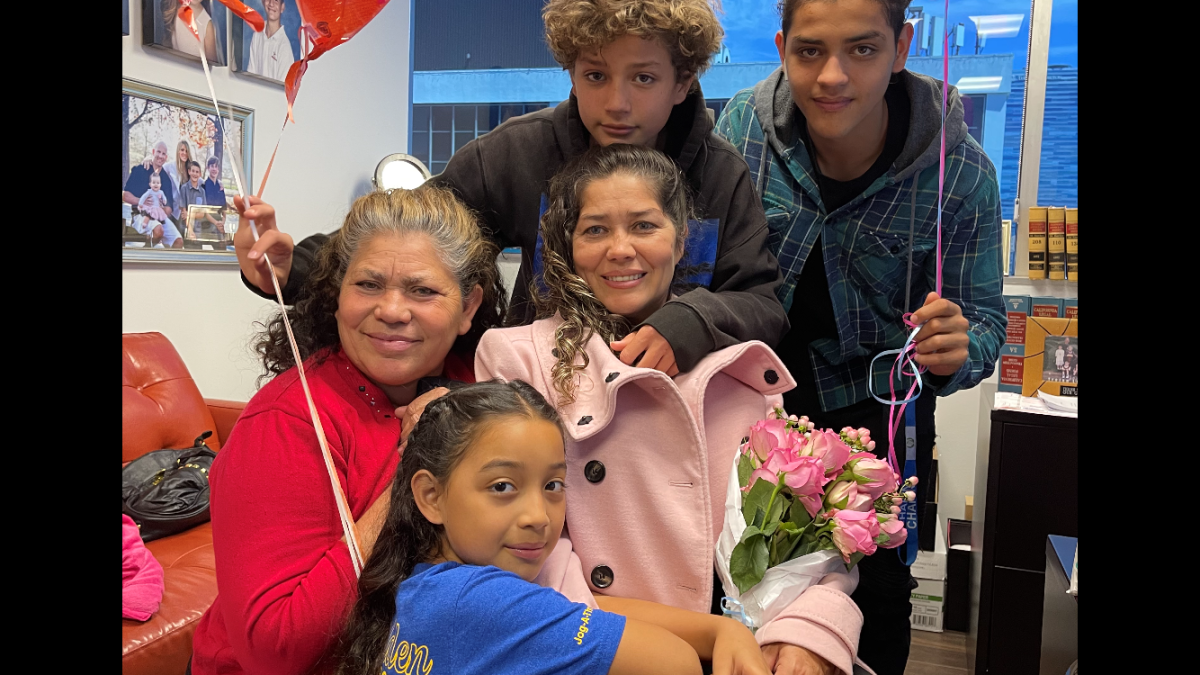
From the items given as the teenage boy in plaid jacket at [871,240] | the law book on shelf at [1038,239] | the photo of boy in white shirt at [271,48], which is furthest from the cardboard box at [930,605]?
the photo of boy in white shirt at [271,48]

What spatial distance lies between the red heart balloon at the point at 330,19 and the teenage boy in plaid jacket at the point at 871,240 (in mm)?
805

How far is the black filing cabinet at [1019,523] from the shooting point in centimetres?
303

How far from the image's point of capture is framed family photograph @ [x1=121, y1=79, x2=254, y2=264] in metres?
3.38

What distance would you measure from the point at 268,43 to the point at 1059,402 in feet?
11.7

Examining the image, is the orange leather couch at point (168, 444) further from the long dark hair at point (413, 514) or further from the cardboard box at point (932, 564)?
the cardboard box at point (932, 564)

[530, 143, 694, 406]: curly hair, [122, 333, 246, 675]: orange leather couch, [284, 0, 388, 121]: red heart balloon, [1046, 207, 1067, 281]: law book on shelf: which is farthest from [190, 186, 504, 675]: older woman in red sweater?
[1046, 207, 1067, 281]: law book on shelf

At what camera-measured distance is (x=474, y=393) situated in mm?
1181

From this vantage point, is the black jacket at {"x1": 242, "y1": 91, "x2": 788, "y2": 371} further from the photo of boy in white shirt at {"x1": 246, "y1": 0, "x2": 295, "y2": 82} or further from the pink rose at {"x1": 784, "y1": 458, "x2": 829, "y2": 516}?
the photo of boy in white shirt at {"x1": 246, "y1": 0, "x2": 295, "y2": 82}
